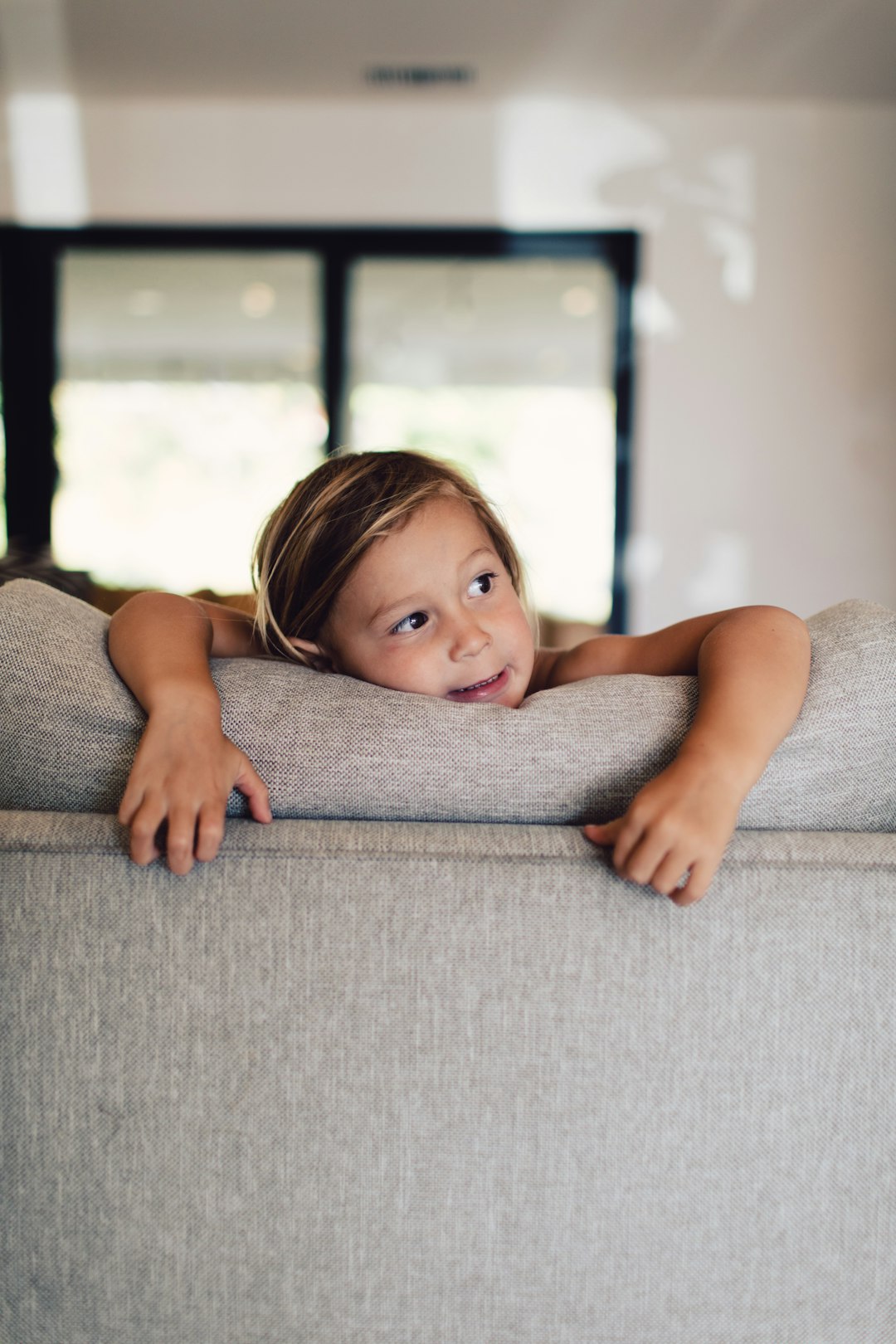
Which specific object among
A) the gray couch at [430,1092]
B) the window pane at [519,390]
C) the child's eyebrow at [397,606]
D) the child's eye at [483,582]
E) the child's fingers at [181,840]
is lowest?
the gray couch at [430,1092]

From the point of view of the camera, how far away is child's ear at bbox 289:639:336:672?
43.9 inches

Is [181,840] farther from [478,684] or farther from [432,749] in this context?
[478,684]

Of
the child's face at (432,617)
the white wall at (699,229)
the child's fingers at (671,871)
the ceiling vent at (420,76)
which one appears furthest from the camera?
the white wall at (699,229)

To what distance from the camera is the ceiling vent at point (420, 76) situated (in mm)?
3711

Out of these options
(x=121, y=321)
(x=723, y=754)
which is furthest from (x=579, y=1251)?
(x=121, y=321)

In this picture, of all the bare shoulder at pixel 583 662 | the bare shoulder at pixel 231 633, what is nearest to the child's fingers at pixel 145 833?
the bare shoulder at pixel 231 633

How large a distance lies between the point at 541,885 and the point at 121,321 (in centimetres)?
425

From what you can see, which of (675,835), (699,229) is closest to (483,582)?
(675,835)

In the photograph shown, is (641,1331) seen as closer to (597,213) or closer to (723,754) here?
(723,754)

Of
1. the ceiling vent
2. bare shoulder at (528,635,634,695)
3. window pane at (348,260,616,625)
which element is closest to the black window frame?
window pane at (348,260,616,625)

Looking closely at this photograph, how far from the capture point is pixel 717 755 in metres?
0.67

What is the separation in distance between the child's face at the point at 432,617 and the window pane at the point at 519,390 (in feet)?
10.3

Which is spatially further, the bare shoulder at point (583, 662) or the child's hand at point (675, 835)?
the bare shoulder at point (583, 662)

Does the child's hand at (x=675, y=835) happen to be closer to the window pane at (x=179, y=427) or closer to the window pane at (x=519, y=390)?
the window pane at (x=519, y=390)
